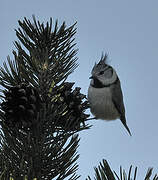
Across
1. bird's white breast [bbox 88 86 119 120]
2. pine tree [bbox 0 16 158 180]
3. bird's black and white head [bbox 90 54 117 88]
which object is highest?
bird's black and white head [bbox 90 54 117 88]

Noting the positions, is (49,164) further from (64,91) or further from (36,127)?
(64,91)

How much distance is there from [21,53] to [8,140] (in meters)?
0.46

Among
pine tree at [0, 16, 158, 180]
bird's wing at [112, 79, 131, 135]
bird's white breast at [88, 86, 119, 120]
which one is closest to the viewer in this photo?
pine tree at [0, 16, 158, 180]

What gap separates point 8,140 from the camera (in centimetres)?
126

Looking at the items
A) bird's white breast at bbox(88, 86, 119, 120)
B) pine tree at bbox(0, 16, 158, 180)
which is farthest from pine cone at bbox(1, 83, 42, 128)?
bird's white breast at bbox(88, 86, 119, 120)

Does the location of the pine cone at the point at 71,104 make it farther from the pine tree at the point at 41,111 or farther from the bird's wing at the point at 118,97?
the bird's wing at the point at 118,97

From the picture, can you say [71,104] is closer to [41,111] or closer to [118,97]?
[41,111]

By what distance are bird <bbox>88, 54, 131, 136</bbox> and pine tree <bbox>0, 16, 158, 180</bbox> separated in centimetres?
157

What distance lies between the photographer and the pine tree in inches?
46.6

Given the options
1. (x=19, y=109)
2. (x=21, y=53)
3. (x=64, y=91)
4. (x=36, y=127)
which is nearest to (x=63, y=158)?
(x=36, y=127)

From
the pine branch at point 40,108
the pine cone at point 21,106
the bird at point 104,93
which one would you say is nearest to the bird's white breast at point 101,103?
the bird at point 104,93

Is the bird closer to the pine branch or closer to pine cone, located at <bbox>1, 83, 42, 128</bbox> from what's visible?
the pine branch

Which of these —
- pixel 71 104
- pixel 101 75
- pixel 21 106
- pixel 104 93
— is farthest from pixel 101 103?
pixel 21 106

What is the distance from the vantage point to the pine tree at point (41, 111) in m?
1.18
